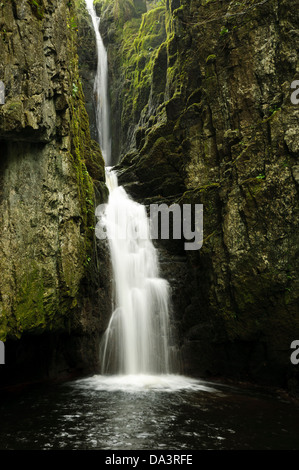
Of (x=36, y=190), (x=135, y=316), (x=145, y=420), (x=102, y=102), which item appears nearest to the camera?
(x=145, y=420)

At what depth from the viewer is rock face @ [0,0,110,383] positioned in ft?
24.2

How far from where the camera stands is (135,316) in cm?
1116

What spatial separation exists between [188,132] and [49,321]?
9.00 meters


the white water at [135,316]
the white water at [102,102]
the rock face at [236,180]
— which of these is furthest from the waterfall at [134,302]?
the white water at [102,102]

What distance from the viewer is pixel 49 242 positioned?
817 centimetres

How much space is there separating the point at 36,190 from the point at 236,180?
6.01m

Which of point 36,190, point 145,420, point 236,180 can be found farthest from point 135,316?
point 236,180

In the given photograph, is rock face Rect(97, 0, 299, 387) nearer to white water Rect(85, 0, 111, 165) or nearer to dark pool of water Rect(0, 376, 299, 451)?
dark pool of water Rect(0, 376, 299, 451)

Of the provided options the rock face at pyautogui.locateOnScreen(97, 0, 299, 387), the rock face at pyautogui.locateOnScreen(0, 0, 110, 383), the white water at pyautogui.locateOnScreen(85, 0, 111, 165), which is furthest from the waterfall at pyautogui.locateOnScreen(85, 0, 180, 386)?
the white water at pyautogui.locateOnScreen(85, 0, 111, 165)

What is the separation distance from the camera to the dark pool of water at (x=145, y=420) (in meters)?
5.63

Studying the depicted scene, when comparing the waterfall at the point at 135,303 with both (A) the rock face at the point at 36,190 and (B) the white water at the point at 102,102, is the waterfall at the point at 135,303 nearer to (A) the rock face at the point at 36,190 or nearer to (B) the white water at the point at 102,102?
(A) the rock face at the point at 36,190

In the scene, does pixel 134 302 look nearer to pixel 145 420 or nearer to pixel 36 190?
pixel 145 420

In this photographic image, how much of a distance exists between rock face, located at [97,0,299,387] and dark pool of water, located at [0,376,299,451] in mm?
1884
